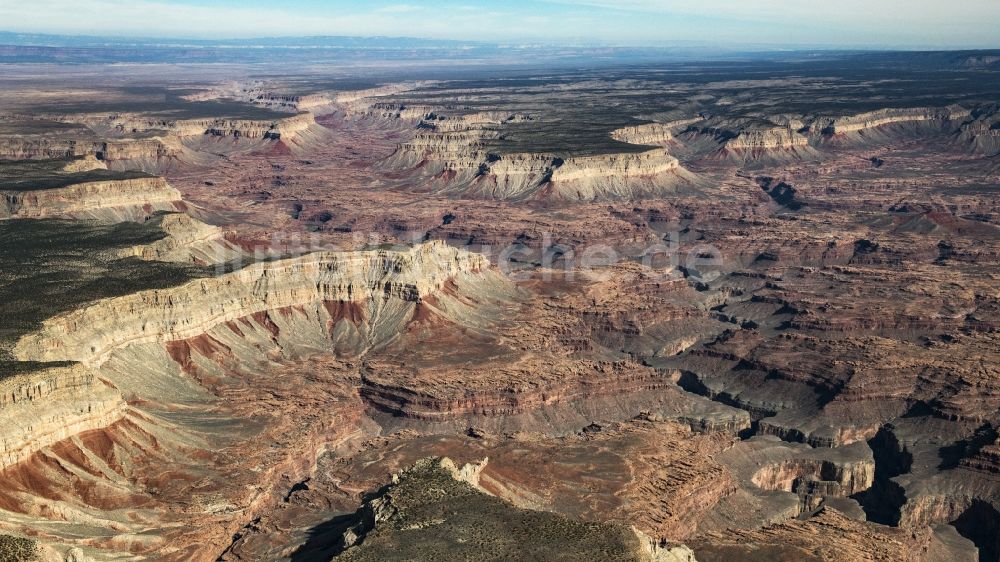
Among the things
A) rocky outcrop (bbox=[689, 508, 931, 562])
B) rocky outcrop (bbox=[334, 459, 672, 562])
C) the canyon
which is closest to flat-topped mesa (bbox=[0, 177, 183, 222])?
the canyon

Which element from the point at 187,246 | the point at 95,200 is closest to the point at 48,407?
the point at 187,246

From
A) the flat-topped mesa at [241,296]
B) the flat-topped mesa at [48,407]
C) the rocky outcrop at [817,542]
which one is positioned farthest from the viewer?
the flat-topped mesa at [241,296]

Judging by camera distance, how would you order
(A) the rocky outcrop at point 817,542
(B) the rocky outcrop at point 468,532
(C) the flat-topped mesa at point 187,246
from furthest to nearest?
1. (C) the flat-topped mesa at point 187,246
2. (A) the rocky outcrop at point 817,542
3. (B) the rocky outcrop at point 468,532

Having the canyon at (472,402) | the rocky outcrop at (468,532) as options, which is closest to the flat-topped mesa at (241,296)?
the canyon at (472,402)

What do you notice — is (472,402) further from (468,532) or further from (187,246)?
(187,246)

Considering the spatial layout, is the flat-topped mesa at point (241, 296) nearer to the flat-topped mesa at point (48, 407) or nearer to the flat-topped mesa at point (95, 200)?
the flat-topped mesa at point (48, 407)

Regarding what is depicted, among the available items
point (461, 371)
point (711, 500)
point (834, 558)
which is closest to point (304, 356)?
point (461, 371)

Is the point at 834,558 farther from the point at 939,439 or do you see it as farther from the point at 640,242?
the point at 640,242

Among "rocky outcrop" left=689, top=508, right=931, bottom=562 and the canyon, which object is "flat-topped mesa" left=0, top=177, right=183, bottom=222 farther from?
"rocky outcrop" left=689, top=508, right=931, bottom=562
